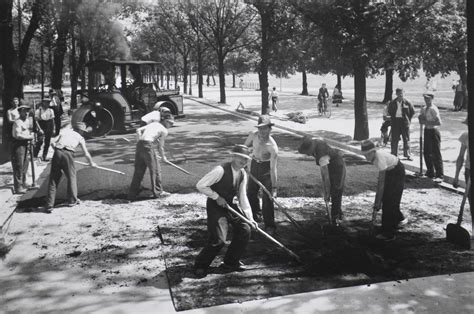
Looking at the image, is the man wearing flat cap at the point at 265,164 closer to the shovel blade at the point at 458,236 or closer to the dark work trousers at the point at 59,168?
the shovel blade at the point at 458,236

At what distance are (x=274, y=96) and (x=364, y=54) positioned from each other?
40.8 ft

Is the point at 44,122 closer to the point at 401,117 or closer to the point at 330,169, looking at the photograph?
the point at 330,169

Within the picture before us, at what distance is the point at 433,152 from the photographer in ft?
32.7

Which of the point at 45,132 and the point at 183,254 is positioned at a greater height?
the point at 45,132

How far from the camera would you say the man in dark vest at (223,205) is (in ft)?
16.9

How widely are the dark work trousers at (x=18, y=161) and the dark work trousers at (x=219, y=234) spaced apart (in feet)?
17.7

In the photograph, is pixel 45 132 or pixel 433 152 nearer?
pixel 433 152

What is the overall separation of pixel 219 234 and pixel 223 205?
13.0 inches

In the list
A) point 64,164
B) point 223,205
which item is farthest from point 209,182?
point 64,164

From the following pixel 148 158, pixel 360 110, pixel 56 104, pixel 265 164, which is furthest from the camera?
pixel 360 110

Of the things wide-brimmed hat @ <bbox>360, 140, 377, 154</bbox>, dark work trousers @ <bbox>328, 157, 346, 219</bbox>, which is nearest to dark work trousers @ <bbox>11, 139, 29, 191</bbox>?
dark work trousers @ <bbox>328, 157, 346, 219</bbox>

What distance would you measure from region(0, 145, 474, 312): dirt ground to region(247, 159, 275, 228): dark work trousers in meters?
0.30

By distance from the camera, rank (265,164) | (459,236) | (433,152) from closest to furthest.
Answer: (459,236) < (265,164) < (433,152)

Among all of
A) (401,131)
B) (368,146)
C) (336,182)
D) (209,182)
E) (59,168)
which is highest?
(368,146)
